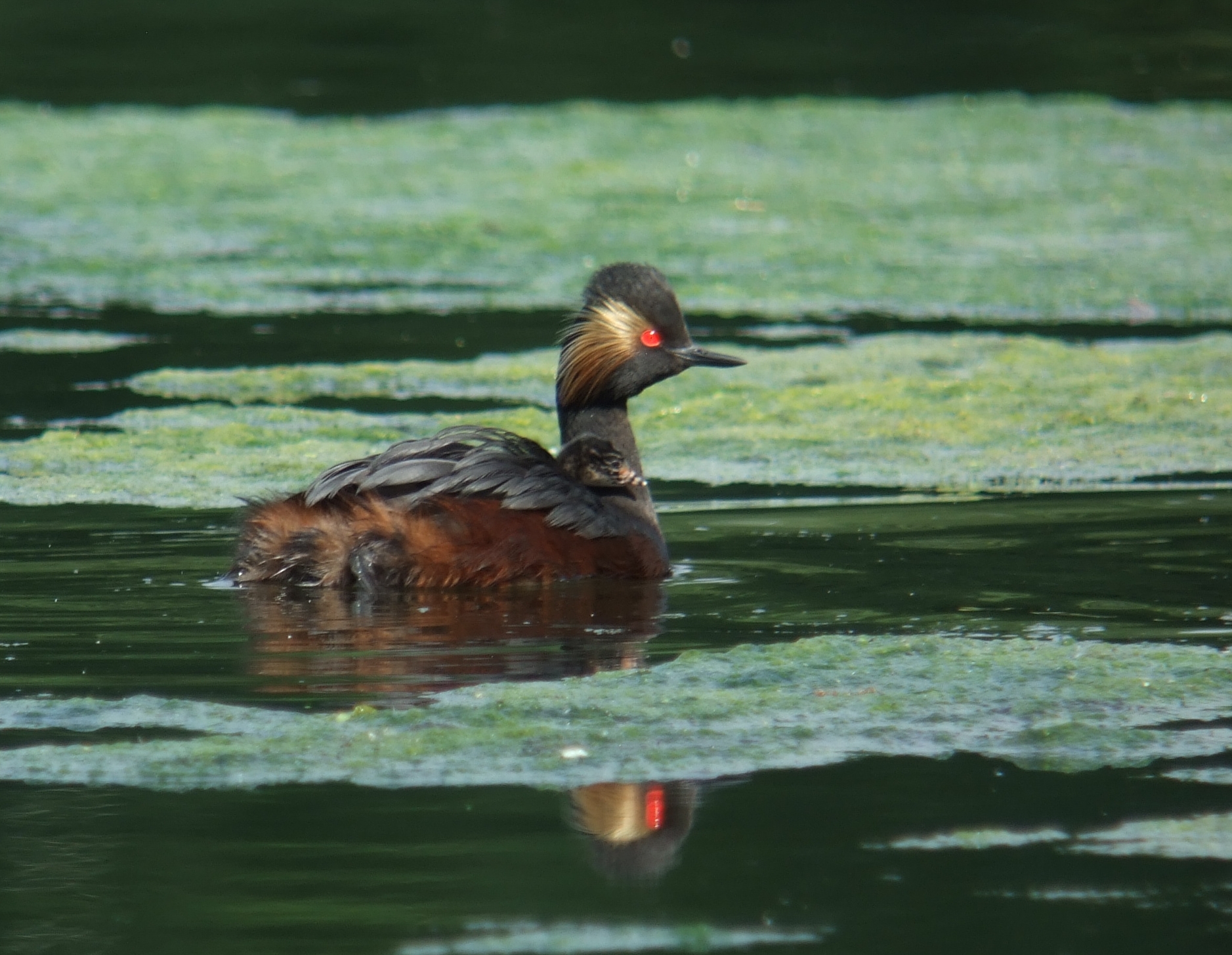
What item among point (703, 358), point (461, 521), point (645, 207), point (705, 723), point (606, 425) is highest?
point (645, 207)

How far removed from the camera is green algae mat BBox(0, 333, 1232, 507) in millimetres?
9109

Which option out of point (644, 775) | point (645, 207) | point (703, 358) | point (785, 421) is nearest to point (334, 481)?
point (703, 358)

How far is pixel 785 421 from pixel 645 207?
627 centimetres

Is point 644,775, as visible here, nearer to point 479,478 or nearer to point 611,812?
point 611,812

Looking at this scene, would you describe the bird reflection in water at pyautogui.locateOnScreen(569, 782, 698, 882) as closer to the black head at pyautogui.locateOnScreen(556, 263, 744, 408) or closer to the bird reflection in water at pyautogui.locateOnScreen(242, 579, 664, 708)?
the bird reflection in water at pyautogui.locateOnScreen(242, 579, 664, 708)

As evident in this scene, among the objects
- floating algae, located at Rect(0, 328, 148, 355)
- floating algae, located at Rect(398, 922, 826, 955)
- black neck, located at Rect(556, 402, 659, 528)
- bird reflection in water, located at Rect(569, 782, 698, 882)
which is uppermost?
floating algae, located at Rect(0, 328, 148, 355)

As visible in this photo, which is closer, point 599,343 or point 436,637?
point 436,637

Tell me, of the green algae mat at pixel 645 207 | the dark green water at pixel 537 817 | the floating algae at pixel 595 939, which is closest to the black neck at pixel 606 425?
the dark green water at pixel 537 817

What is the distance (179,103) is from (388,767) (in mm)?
17482

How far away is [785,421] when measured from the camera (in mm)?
10289

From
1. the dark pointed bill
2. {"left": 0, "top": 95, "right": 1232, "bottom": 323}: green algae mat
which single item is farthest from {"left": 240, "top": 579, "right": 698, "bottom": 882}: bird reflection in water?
{"left": 0, "top": 95, "right": 1232, "bottom": 323}: green algae mat

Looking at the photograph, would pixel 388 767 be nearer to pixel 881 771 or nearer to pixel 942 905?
pixel 881 771

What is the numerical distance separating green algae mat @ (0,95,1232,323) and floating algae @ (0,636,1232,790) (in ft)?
24.1

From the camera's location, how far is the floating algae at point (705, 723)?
16.4 ft
